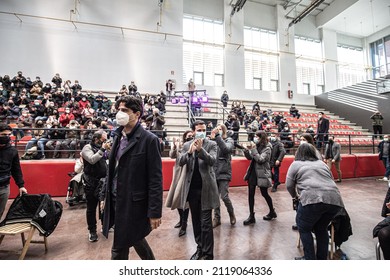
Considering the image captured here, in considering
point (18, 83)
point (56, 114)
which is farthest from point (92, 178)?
point (18, 83)

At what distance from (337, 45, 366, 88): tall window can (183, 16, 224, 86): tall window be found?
9.43 m

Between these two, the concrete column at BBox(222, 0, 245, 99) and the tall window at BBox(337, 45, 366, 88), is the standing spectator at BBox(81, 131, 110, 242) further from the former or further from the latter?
the tall window at BBox(337, 45, 366, 88)

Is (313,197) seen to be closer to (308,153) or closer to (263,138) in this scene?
(308,153)

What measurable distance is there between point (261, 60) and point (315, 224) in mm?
14271

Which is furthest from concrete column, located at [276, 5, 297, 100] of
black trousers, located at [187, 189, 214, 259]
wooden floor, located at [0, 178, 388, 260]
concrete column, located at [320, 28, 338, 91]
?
black trousers, located at [187, 189, 214, 259]

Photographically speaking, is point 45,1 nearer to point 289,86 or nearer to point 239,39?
point 239,39

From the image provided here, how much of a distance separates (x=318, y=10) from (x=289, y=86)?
235 inches

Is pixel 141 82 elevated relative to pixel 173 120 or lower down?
elevated

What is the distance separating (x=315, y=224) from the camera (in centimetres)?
183

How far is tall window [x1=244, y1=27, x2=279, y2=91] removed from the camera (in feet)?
45.7
